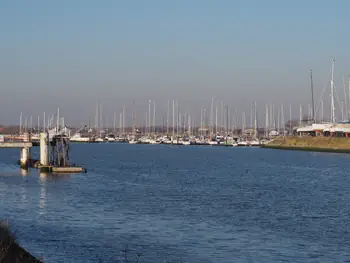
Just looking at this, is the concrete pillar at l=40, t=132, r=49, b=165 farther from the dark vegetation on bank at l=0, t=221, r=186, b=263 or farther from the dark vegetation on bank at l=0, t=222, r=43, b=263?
the dark vegetation on bank at l=0, t=222, r=43, b=263

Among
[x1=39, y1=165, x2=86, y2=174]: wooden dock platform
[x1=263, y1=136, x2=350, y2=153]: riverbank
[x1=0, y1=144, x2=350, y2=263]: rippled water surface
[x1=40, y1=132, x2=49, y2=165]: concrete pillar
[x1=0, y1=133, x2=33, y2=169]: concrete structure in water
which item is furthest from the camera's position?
[x1=263, y1=136, x2=350, y2=153]: riverbank

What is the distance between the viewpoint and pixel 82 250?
3212cm

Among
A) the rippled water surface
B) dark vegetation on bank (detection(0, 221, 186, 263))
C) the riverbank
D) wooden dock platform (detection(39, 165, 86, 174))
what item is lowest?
the rippled water surface

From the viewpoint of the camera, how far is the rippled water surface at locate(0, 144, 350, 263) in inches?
1256

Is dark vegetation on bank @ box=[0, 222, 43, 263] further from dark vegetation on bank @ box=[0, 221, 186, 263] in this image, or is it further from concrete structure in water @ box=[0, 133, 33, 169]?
concrete structure in water @ box=[0, 133, 33, 169]

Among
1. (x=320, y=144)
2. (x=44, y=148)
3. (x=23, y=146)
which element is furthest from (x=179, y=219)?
(x=320, y=144)

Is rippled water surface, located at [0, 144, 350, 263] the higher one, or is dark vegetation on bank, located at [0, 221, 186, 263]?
dark vegetation on bank, located at [0, 221, 186, 263]

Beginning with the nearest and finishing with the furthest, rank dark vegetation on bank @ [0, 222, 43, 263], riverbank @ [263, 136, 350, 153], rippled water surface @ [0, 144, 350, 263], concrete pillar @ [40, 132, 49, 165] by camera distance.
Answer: dark vegetation on bank @ [0, 222, 43, 263], rippled water surface @ [0, 144, 350, 263], concrete pillar @ [40, 132, 49, 165], riverbank @ [263, 136, 350, 153]

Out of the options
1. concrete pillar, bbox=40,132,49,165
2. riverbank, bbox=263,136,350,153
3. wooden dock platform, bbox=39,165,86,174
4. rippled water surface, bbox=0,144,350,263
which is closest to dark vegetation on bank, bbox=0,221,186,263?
rippled water surface, bbox=0,144,350,263

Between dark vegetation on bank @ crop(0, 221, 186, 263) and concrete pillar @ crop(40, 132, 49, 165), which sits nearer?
dark vegetation on bank @ crop(0, 221, 186, 263)

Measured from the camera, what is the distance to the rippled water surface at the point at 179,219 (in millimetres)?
31906

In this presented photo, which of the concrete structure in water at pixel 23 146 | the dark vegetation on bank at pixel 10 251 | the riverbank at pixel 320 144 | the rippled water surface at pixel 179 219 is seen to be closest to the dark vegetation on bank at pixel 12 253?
Answer: the dark vegetation on bank at pixel 10 251

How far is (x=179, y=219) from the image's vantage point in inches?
1655

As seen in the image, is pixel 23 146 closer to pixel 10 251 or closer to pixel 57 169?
pixel 57 169
